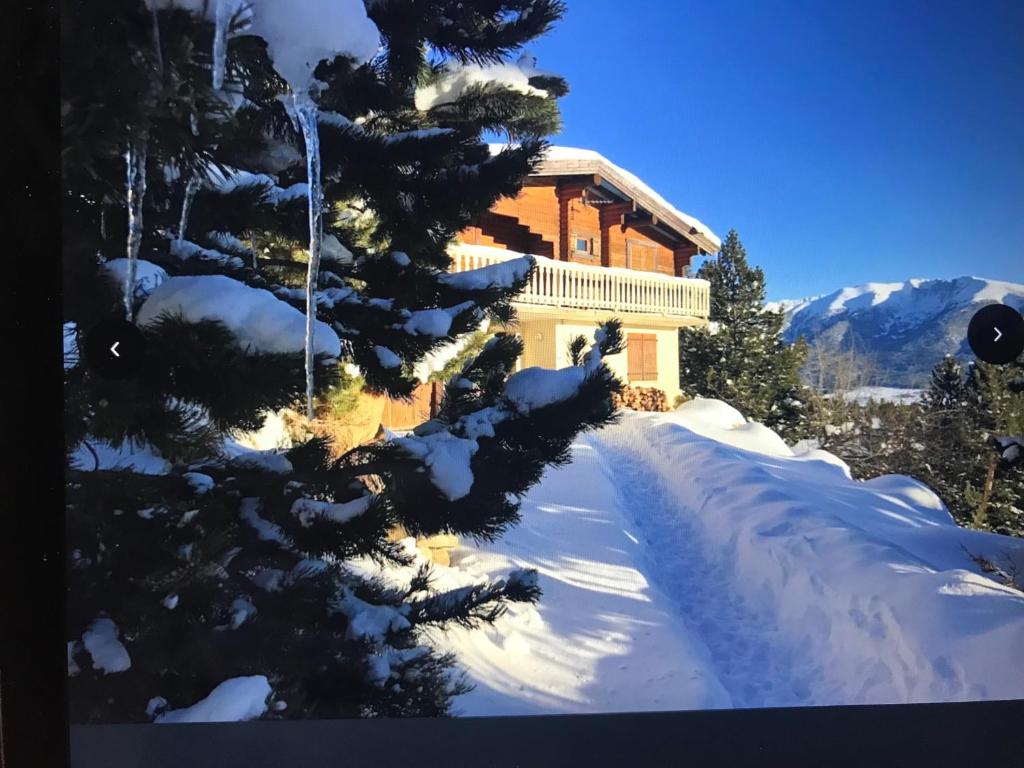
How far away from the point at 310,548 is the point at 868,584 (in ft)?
3.43

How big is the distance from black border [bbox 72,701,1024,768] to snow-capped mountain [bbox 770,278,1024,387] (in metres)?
0.64

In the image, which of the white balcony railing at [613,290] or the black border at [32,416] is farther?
the white balcony railing at [613,290]

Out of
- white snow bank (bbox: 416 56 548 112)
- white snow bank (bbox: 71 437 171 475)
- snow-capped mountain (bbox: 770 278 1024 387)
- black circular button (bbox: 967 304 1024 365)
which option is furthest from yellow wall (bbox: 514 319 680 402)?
white snow bank (bbox: 71 437 171 475)

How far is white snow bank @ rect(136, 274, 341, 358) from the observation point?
92 cm

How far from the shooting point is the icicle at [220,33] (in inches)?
36.3

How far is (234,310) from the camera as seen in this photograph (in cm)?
92

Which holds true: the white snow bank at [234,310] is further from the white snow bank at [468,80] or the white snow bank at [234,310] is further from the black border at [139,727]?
the white snow bank at [468,80]

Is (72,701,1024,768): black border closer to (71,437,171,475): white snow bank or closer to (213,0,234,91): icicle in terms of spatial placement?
(71,437,171,475): white snow bank

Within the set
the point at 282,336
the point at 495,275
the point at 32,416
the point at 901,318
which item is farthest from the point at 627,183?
the point at 32,416

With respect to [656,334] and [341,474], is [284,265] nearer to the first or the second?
[341,474]

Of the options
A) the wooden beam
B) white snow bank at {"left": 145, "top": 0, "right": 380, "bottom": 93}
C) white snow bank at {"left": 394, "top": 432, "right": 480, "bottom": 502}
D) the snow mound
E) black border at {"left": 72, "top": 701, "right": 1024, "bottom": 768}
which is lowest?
black border at {"left": 72, "top": 701, "right": 1024, "bottom": 768}

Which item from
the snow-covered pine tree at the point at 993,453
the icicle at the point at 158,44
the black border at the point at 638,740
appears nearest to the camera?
the icicle at the point at 158,44

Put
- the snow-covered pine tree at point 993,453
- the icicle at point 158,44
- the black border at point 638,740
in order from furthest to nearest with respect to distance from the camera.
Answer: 1. the snow-covered pine tree at point 993,453
2. the black border at point 638,740
3. the icicle at point 158,44

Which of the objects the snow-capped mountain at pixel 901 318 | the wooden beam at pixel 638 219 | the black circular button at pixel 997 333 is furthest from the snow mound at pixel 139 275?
the black circular button at pixel 997 333
